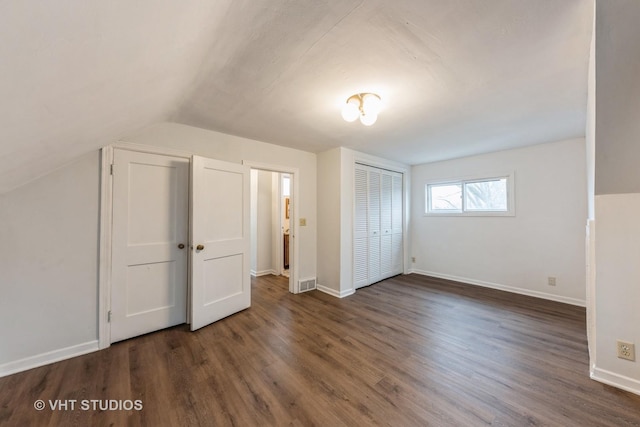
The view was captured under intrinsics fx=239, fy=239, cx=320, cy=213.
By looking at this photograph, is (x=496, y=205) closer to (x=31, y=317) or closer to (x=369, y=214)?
(x=369, y=214)

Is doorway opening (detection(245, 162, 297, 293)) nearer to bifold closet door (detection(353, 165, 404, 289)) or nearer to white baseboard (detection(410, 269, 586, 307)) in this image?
bifold closet door (detection(353, 165, 404, 289))

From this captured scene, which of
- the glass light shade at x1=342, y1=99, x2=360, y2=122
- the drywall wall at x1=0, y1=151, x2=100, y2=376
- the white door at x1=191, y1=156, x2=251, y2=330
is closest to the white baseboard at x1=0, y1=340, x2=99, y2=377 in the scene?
the drywall wall at x1=0, y1=151, x2=100, y2=376

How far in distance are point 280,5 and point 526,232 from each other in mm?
4381

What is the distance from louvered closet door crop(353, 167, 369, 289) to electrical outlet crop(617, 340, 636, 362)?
2.68m

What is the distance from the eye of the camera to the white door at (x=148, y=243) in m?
2.29

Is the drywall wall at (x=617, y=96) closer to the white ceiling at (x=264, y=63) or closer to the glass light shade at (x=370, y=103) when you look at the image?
the white ceiling at (x=264, y=63)

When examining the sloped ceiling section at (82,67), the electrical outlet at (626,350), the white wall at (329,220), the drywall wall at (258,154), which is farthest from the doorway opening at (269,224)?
the electrical outlet at (626,350)

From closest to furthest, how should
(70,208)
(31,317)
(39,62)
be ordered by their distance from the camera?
1. (39,62)
2. (31,317)
3. (70,208)

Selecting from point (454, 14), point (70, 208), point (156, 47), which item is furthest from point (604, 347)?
point (70, 208)

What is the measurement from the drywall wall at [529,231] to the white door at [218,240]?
145 inches

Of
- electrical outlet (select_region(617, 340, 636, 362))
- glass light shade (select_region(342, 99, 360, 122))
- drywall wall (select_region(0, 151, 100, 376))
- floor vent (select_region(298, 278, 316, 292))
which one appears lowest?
floor vent (select_region(298, 278, 316, 292))

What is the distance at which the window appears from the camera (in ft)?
12.8

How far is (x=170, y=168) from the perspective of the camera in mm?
2596

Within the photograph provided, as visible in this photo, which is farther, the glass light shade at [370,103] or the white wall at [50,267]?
the glass light shade at [370,103]
